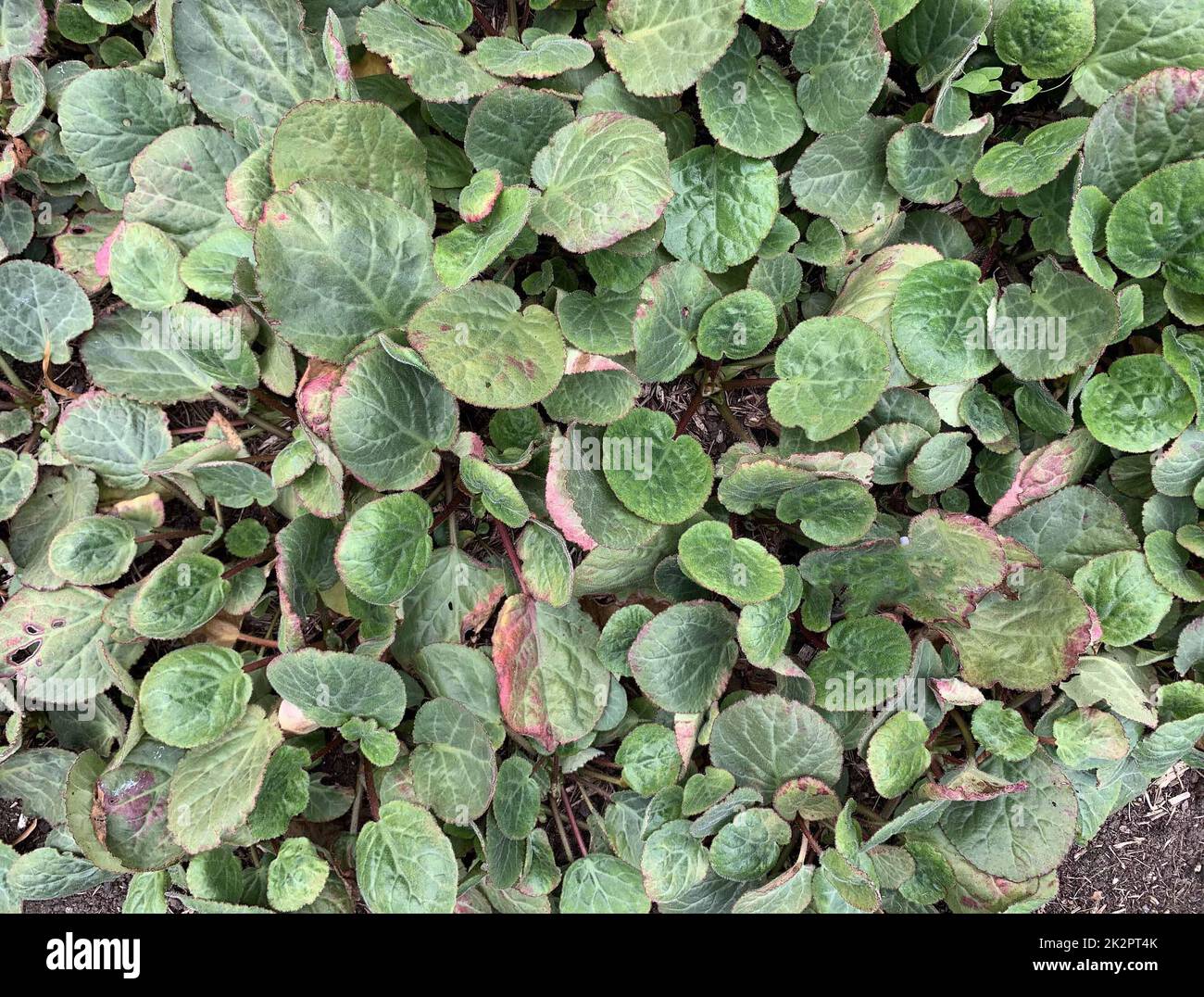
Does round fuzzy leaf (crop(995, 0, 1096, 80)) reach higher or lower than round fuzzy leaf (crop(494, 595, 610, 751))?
higher

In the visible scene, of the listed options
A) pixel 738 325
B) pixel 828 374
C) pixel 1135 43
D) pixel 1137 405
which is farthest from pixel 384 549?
pixel 1135 43

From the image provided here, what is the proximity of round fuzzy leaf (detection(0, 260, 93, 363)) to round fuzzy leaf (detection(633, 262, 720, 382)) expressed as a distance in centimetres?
124

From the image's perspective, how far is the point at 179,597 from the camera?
1851 millimetres

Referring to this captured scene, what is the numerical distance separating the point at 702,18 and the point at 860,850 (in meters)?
1.73

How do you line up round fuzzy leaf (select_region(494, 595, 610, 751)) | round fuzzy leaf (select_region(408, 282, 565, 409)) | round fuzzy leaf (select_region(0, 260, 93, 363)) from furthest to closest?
1. round fuzzy leaf (select_region(0, 260, 93, 363))
2. round fuzzy leaf (select_region(494, 595, 610, 751))
3. round fuzzy leaf (select_region(408, 282, 565, 409))

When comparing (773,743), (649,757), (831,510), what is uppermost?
(831,510)

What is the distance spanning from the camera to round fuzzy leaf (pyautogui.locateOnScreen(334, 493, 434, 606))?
1.69 metres

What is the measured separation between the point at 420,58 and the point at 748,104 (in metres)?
0.68

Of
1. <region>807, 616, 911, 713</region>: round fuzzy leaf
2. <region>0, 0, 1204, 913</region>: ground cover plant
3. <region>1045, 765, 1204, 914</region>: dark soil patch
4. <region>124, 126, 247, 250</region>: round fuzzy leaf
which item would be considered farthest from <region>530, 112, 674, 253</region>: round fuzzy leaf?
<region>1045, 765, 1204, 914</region>: dark soil patch

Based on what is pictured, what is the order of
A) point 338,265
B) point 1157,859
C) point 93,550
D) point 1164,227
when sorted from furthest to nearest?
point 1157,859 → point 93,550 → point 1164,227 → point 338,265

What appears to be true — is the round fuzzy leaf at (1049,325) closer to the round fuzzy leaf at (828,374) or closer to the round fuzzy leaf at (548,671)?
the round fuzzy leaf at (828,374)

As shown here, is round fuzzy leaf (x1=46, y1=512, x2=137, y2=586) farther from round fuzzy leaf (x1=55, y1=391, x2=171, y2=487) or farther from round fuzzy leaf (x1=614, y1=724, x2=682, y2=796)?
round fuzzy leaf (x1=614, y1=724, x2=682, y2=796)

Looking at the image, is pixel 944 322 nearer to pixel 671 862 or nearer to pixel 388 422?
pixel 388 422

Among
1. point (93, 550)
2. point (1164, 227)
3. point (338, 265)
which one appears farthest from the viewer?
point (93, 550)
